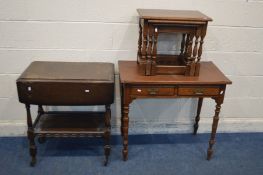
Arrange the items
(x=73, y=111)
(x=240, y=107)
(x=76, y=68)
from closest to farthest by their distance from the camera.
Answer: (x=76, y=68) < (x=73, y=111) < (x=240, y=107)

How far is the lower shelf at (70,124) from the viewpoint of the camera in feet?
7.80

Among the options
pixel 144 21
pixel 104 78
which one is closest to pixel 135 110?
pixel 104 78

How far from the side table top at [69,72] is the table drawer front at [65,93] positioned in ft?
0.14

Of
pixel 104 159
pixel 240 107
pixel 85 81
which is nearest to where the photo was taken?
pixel 85 81

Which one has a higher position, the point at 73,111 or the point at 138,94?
the point at 138,94

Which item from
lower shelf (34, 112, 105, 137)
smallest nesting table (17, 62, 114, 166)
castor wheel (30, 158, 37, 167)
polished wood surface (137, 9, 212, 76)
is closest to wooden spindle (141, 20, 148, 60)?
polished wood surface (137, 9, 212, 76)

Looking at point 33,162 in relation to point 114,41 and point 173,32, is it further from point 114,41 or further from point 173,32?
point 173,32

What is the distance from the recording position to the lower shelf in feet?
7.80

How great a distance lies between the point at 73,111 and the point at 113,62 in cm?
59

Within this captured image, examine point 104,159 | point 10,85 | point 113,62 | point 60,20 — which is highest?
point 60,20

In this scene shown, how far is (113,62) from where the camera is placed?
264 cm

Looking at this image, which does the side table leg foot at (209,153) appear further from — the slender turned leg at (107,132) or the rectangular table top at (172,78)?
the slender turned leg at (107,132)

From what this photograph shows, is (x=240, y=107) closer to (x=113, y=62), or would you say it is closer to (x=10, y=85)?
(x=113, y=62)

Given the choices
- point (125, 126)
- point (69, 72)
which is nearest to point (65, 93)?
point (69, 72)
